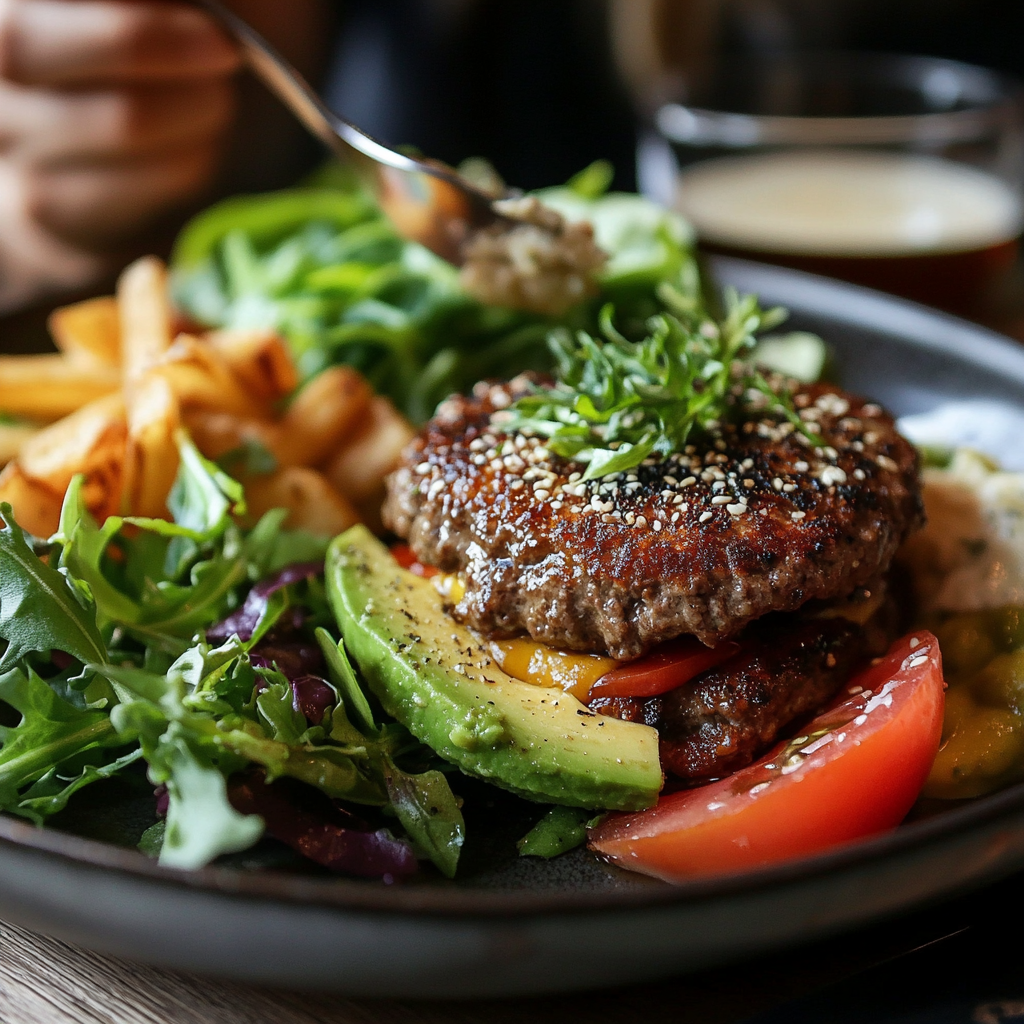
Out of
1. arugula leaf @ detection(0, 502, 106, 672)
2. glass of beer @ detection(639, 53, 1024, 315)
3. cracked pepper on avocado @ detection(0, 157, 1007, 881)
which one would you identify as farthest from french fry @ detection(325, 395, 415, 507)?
glass of beer @ detection(639, 53, 1024, 315)

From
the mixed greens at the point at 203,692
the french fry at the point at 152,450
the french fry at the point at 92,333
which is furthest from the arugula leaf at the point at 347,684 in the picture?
the french fry at the point at 92,333

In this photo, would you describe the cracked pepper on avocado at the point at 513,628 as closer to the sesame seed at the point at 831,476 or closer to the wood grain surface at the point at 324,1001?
the sesame seed at the point at 831,476

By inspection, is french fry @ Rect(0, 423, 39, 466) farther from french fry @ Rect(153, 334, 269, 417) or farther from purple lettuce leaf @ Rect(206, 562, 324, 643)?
purple lettuce leaf @ Rect(206, 562, 324, 643)

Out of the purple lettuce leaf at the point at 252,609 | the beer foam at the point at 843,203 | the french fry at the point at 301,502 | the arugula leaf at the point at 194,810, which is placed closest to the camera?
the arugula leaf at the point at 194,810

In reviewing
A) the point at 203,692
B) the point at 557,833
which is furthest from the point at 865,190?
the point at 203,692

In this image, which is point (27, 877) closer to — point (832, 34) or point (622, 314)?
point (622, 314)

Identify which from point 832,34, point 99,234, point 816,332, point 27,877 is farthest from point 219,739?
point 832,34

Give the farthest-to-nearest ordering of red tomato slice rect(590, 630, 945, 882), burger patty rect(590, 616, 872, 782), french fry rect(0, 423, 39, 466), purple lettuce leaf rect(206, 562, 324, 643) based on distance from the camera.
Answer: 1. french fry rect(0, 423, 39, 466)
2. purple lettuce leaf rect(206, 562, 324, 643)
3. burger patty rect(590, 616, 872, 782)
4. red tomato slice rect(590, 630, 945, 882)
